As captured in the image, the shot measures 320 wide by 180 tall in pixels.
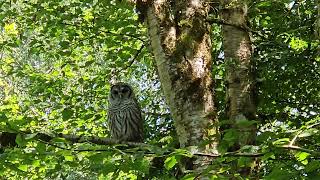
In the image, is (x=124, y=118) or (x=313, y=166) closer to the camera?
(x=313, y=166)

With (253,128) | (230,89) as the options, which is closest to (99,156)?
(253,128)

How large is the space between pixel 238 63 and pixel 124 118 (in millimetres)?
2809

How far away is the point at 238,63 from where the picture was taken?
4.71m

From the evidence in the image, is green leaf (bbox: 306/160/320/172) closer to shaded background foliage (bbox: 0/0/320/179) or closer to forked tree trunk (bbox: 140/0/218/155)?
shaded background foliage (bbox: 0/0/320/179)

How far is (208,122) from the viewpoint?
12.2 feet

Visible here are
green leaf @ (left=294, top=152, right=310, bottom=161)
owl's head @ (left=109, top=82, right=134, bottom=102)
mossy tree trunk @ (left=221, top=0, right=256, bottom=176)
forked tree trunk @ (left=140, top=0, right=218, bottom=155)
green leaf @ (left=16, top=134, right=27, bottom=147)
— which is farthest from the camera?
owl's head @ (left=109, top=82, right=134, bottom=102)

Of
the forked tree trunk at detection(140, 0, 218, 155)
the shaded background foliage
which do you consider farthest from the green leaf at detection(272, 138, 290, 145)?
the forked tree trunk at detection(140, 0, 218, 155)

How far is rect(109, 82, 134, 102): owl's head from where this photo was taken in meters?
7.33

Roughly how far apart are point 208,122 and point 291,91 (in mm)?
2451

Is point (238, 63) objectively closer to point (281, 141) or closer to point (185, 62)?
point (185, 62)

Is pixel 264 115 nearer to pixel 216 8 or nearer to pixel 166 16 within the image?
pixel 216 8

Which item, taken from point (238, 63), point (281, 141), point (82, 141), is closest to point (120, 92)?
point (238, 63)

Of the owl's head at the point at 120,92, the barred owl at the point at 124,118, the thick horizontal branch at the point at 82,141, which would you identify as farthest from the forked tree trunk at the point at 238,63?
the owl's head at the point at 120,92

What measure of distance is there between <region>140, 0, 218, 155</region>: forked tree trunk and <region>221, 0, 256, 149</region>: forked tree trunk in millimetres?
601
